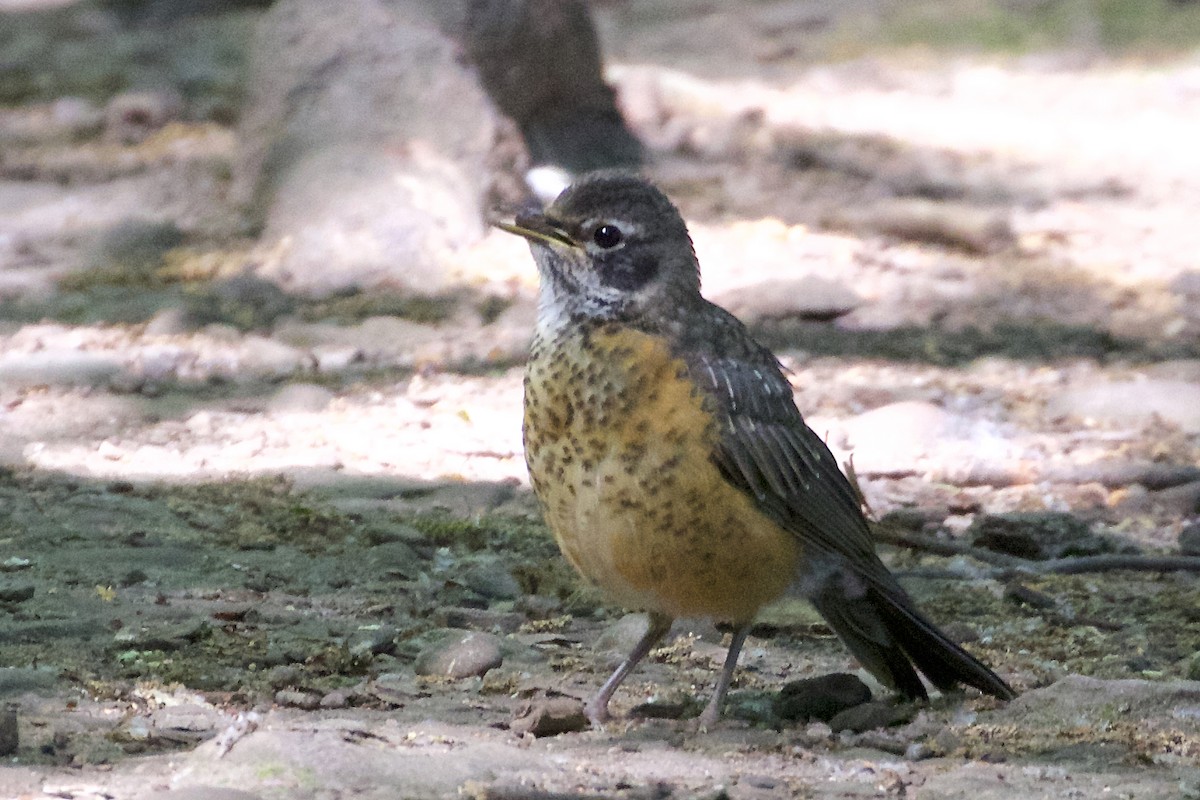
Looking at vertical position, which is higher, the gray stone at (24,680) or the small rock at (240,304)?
the gray stone at (24,680)

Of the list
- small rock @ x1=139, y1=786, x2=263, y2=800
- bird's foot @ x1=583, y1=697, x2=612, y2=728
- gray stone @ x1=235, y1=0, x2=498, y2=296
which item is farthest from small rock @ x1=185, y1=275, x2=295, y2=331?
small rock @ x1=139, y1=786, x2=263, y2=800

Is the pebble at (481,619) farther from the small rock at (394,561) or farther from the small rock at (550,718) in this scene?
the small rock at (550,718)

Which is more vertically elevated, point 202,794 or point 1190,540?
point 202,794

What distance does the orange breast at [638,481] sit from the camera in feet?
14.4

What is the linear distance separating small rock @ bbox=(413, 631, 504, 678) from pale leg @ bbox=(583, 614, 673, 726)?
301 millimetres

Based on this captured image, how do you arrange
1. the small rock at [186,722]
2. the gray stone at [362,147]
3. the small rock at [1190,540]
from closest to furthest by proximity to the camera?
the small rock at [186,722] → the small rock at [1190,540] → the gray stone at [362,147]

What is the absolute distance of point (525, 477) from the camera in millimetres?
6859

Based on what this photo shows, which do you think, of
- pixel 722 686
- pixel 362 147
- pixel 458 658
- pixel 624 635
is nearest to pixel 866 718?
pixel 722 686

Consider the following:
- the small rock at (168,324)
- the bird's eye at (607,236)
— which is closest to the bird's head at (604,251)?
the bird's eye at (607,236)

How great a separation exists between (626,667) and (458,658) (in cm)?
43

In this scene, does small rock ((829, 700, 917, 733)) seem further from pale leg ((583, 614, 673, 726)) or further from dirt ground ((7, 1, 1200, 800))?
pale leg ((583, 614, 673, 726))

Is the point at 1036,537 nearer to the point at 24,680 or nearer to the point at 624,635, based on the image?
the point at 624,635

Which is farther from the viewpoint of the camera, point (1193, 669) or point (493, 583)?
point (493, 583)

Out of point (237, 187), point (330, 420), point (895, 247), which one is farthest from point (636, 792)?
point (237, 187)
